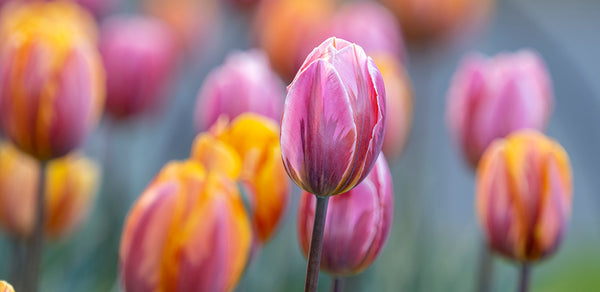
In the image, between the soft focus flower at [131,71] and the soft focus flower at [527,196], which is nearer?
the soft focus flower at [527,196]

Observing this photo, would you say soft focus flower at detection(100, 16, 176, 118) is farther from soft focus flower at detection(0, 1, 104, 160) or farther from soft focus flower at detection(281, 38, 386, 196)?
soft focus flower at detection(281, 38, 386, 196)

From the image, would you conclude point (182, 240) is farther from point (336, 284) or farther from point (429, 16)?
point (429, 16)

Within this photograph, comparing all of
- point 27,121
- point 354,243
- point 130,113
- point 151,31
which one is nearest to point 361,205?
point 354,243

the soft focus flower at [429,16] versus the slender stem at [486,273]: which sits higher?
the soft focus flower at [429,16]

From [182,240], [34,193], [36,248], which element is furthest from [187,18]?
[182,240]

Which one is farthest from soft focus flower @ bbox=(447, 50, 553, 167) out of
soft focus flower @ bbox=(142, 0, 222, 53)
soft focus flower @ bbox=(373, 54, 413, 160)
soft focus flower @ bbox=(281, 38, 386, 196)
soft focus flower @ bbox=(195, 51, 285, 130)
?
soft focus flower @ bbox=(142, 0, 222, 53)

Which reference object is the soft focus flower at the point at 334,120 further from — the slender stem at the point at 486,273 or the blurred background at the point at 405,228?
→ the slender stem at the point at 486,273

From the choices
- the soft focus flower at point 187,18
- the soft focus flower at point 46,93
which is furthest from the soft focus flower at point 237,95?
the soft focus flower at point 187,18

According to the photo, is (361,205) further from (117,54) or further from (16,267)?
(117,54)
